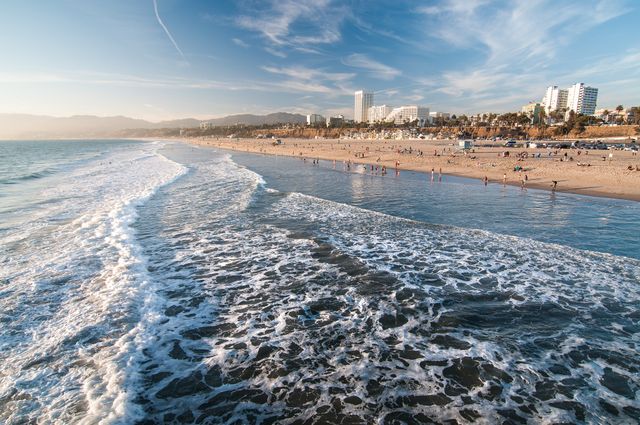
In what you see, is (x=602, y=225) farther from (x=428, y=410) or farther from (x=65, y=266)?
(x=65, y=266)

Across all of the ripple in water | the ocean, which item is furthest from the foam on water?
the ripple in water

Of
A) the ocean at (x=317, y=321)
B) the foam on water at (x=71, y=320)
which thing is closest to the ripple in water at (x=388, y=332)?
the ocean at (x=317, y=321)

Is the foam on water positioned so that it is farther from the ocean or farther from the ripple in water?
the ripple in water

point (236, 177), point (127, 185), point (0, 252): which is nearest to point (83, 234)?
point (0, 252)

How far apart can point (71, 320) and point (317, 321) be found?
560cm

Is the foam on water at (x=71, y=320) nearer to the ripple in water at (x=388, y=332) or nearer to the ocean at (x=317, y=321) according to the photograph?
the ocean at (x=317, y=321)

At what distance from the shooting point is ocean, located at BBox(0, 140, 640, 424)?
17.1ft

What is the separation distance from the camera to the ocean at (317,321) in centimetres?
520

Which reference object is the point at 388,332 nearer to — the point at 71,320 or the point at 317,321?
the point at 317,321

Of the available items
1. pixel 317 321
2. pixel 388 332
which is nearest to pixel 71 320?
pixel 317 321

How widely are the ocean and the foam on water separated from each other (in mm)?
41

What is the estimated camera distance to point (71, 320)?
291 inches

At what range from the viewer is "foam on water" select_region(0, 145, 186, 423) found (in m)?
5.14

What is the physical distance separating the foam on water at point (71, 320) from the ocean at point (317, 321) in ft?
0.13
